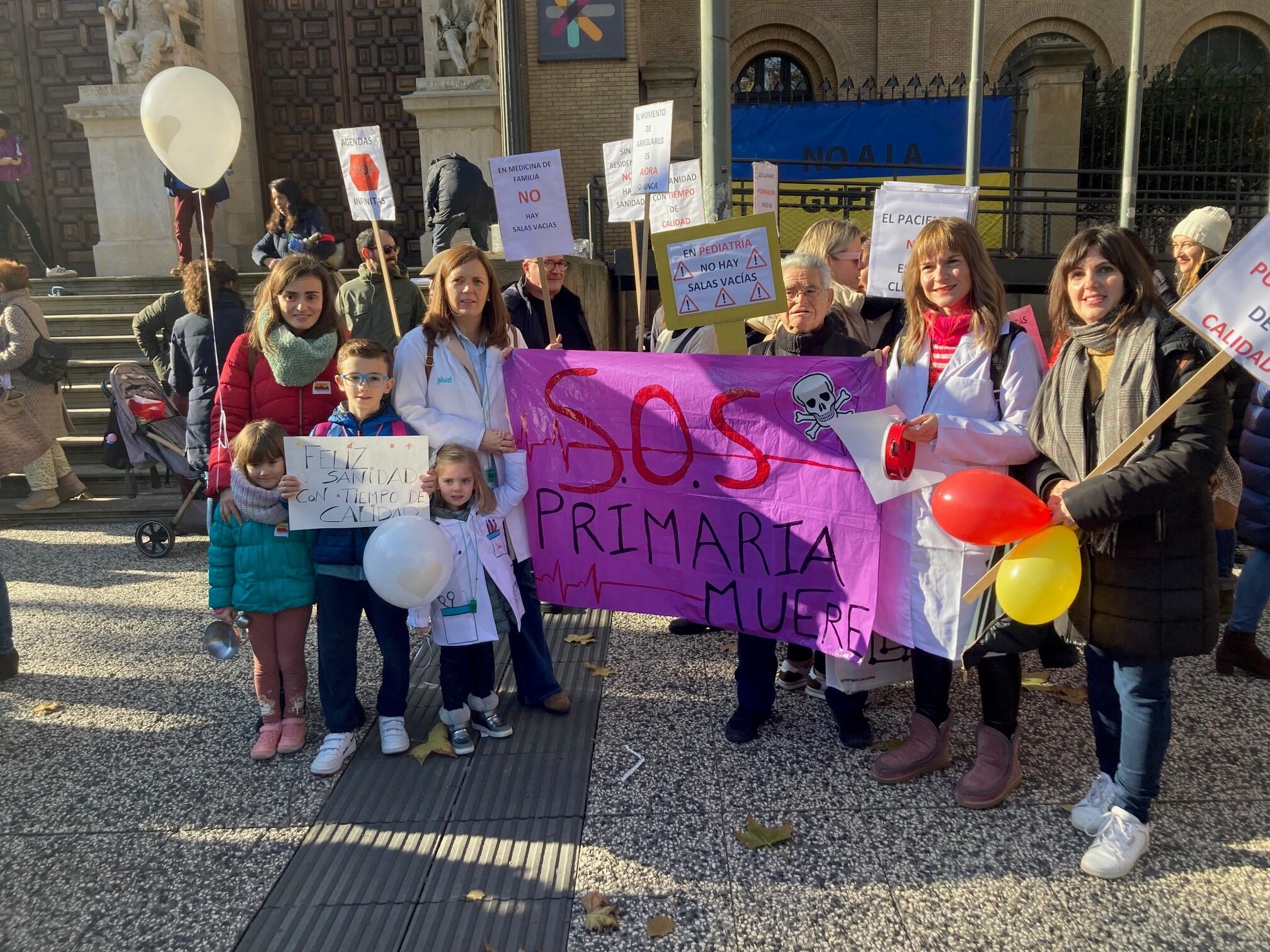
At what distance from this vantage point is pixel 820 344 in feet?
12.8

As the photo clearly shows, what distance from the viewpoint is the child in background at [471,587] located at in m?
3.76

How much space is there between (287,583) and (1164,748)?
3120 mm

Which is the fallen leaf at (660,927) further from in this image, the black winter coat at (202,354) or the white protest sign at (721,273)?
the black winter coat at (202,354)

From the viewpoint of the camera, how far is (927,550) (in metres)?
3.48

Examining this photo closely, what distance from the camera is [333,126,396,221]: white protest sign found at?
19.9ft

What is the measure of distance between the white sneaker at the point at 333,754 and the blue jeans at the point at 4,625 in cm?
185

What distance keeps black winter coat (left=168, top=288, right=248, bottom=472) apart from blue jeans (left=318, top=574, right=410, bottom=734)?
3.00 m

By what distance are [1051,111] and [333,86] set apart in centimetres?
1110

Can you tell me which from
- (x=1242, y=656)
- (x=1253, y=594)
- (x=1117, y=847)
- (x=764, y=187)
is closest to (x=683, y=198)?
(x=764, y=187)

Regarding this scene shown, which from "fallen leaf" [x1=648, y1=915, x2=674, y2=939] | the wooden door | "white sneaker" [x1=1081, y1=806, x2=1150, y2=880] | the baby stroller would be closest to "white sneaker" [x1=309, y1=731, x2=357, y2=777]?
"fallen leaf" [x1=648, y1=915, x2=674, y2=939]

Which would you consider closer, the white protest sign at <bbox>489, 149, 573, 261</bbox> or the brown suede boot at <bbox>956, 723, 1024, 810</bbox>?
the brown suede boot at <bbox>956, 723, 1024, 810</bbox>

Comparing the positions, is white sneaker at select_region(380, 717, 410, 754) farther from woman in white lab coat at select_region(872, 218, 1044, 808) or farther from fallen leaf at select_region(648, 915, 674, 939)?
woman in white lab coat at select_region(872, 218, 1044, 808)

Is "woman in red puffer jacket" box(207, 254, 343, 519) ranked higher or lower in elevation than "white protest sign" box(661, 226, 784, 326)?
lower

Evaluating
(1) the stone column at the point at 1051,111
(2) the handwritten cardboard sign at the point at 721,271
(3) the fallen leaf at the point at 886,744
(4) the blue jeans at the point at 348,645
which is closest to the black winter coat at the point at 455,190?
Result: (2) the handwritten cardboard sign at the point at 721,271
